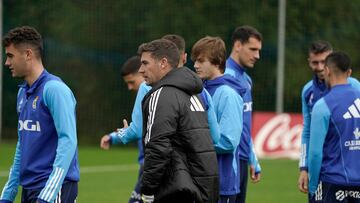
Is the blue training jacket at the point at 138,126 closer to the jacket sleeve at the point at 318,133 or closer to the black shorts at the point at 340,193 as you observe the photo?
the jacket sleeve at the point at 318,133

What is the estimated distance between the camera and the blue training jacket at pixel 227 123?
311 inches

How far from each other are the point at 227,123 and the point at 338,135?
41.1 inches

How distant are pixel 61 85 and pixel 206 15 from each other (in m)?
16.3

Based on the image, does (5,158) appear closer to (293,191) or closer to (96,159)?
(96,159)

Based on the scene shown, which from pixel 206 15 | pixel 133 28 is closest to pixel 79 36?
pixel 133 28

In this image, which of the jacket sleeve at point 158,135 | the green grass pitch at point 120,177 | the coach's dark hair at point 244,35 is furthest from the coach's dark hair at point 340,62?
the green grass pitch at point 120,177

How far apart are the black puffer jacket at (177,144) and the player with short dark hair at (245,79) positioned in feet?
8.97

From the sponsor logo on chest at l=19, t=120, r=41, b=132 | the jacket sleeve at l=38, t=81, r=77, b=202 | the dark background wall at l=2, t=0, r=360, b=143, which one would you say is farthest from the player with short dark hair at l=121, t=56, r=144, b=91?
the dark background wall at l=2, t=0, r=360, b=143

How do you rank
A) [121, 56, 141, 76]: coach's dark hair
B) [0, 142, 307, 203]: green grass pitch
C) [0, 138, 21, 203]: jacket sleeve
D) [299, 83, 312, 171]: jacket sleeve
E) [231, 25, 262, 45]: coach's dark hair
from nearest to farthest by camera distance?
[0, 138, 21, 203]: jacket sleeve, [299, 83, 312, 171]: jacket sleeve, [231, 25, 262, 45]: coach's dark hair, [121, 56, 141, 76]: coach's dark hair, [0, 142, 307, 203]: green grass pitch

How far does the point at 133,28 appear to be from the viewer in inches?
910

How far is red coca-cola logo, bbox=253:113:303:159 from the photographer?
20391mm

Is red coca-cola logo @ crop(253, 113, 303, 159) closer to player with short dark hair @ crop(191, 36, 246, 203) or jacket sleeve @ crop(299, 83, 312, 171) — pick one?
jacket sleeve @ crop(299, 83, 312, 171)

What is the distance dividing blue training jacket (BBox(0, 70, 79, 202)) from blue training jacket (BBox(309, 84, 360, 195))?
7.63ft

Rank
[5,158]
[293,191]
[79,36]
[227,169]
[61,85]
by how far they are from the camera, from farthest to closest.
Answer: [79,36], [5,158], [293,191], [227,169], [61,85]
